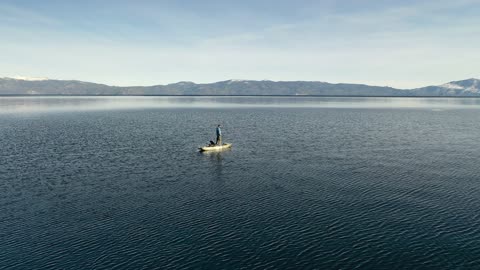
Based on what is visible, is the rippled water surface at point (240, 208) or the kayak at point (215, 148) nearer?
the rippled water surface at point (240, 208)

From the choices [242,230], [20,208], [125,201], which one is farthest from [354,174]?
[20,208]

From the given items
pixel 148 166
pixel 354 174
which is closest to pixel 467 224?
pixel 354 174

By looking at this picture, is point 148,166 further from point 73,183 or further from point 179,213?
point 179,213

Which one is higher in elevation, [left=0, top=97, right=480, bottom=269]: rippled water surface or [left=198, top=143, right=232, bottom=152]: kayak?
[left=198, top=143, right=232, bottom=152]: kayak

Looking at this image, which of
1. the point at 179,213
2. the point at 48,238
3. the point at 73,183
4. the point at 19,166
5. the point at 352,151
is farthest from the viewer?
the point at 352,151

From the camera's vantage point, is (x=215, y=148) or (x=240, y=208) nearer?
(x=240, y=208)

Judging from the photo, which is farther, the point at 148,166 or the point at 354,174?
the point at 148,166

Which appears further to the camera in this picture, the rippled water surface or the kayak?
the kayak

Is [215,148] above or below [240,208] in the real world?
above

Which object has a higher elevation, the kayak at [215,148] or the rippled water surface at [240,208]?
the kayak at [215,148]

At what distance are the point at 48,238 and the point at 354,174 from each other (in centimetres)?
4339

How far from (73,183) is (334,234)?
37.9 m

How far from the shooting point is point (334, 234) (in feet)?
113

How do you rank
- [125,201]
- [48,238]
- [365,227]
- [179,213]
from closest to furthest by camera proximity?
[48,238], [365,227], [179,213], [125,201]
